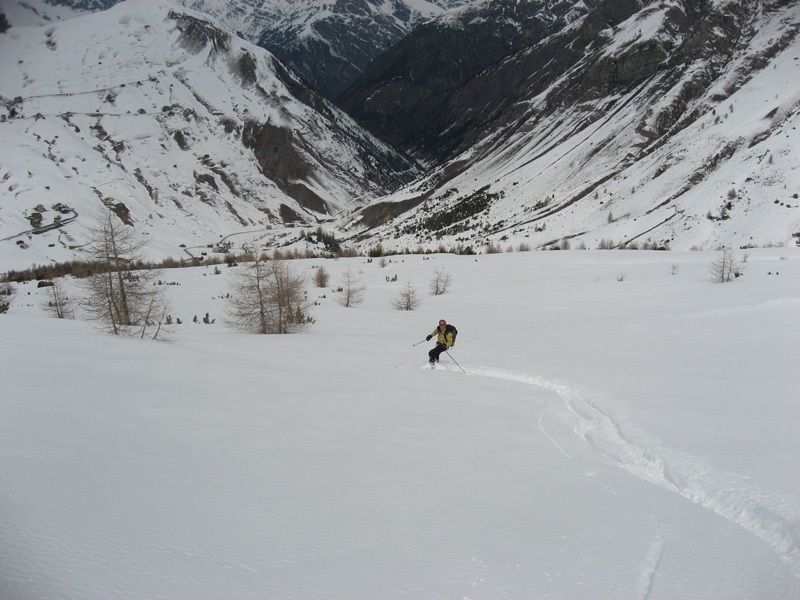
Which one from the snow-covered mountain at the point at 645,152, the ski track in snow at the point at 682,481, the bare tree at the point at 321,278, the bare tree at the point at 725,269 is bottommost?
the ski track in snow at the point at 682,481

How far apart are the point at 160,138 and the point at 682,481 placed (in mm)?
92002

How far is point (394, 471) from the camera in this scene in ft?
13.6

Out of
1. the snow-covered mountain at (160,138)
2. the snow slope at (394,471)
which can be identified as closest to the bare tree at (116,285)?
the snow slope at (394,471)

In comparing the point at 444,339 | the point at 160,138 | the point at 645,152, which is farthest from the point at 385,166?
the point at 444,339

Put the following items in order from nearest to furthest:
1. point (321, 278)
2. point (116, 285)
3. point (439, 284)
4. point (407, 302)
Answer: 1. point (116, 285)
2. point (407, 302)
3. point (439, 284)
4. point (321, 278)

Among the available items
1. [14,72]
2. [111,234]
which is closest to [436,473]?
[111,234]

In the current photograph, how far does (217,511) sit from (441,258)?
88.3 feet

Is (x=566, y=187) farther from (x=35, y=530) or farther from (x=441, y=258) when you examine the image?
(x=35, y=530)

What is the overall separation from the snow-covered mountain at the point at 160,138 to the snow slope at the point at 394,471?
1978 inches

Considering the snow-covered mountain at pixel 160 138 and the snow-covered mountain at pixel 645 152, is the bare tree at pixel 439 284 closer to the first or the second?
the snow-covered mountain at pixel 645 152

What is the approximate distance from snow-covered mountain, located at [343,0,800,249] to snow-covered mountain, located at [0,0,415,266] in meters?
22.6

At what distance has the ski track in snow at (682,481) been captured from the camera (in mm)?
3350

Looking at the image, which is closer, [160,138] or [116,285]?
[116,285]

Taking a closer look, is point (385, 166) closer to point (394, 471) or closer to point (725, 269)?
point (725, 269)
